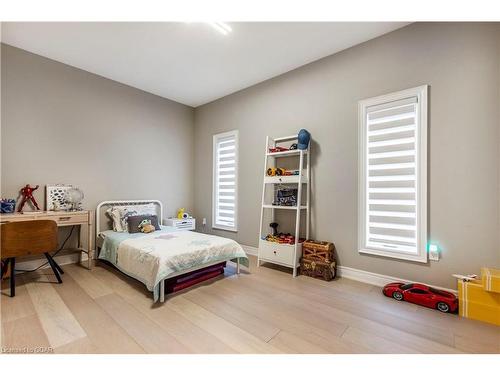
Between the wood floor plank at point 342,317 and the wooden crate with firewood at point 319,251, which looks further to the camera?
the wooden crate with firewood at point 319,251

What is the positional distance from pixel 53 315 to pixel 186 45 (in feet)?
9.65

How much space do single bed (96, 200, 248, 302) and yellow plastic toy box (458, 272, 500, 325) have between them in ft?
6.76

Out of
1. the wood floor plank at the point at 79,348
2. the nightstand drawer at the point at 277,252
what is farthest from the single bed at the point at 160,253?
the wood floor plank at the point at 79,348

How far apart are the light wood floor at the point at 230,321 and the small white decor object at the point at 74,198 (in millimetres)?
930

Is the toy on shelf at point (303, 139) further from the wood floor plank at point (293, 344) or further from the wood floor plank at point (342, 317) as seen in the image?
the wood floor plank at point (293, 344)

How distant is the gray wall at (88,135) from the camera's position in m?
2.73

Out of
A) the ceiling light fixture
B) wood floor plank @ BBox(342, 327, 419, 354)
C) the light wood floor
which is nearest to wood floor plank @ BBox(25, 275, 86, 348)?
the light wood floor

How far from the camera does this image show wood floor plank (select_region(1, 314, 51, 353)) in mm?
1472

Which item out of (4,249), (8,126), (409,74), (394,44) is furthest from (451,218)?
(8,126)

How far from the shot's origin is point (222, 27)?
2375mm

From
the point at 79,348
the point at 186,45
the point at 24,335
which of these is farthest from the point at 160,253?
the point at 186,45

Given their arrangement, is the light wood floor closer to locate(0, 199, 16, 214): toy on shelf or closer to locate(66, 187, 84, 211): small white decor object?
locate(0, 199, 16, 214): toy on shelf

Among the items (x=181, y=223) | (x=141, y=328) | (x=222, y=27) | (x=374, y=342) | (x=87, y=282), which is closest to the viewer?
(x=374, y=342)

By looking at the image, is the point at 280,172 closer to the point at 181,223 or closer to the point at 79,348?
the point at 181,223
